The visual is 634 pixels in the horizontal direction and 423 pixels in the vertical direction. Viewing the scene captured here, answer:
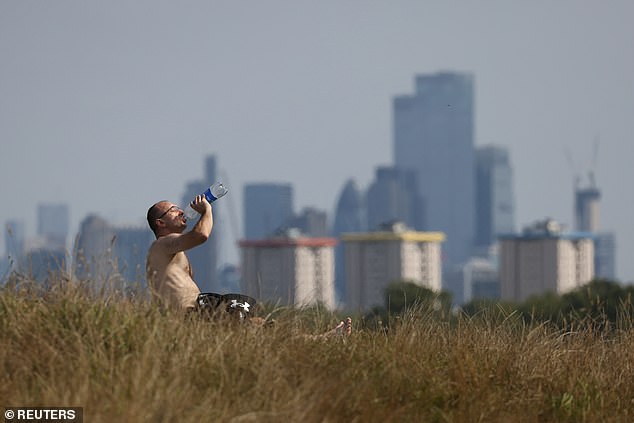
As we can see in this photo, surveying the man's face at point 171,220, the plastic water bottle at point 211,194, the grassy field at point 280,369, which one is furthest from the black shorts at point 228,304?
the plastic water bottle at point 211,194

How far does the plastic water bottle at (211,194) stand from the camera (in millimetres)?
12155

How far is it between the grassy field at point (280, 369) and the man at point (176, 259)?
669 millimetres

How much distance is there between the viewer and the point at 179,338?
9773 mm

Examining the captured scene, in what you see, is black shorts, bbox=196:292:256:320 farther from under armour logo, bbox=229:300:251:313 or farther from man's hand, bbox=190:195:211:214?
man's hand, bbox=190:195:211:214

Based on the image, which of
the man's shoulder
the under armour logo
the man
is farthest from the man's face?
the under armour logo

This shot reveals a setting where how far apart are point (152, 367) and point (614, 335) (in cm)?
598

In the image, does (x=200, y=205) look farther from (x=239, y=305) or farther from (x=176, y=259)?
(x=239, y=305)

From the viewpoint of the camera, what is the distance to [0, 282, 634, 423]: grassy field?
29.3ft

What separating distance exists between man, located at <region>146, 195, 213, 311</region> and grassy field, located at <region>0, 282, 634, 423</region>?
67cm

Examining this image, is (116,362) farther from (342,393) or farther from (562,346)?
(562,346)

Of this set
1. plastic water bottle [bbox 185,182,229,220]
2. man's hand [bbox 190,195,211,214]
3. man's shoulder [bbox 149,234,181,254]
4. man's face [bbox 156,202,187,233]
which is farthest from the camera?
plastic water bottle [bbox 185,182,229,220]

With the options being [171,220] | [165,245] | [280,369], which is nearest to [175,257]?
[165,245]

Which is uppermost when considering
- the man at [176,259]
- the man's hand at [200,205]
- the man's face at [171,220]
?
the man's hand at [200,205]

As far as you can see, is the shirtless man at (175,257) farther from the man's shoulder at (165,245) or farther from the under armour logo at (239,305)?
the under armour logo at (239,305)
